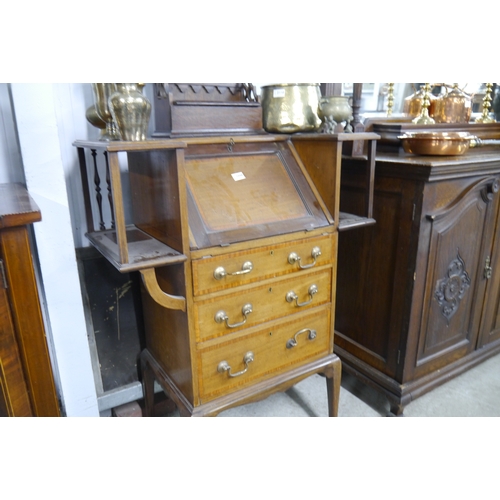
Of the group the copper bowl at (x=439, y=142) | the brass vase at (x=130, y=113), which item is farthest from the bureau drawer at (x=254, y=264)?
the copper bowl at (x=439, y=142)

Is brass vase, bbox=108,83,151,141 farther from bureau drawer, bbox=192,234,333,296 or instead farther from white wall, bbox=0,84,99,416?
bureau drawer, bbox=192,234,333,296

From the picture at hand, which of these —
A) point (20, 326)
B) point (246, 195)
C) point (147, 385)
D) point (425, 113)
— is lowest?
point (147, 385)

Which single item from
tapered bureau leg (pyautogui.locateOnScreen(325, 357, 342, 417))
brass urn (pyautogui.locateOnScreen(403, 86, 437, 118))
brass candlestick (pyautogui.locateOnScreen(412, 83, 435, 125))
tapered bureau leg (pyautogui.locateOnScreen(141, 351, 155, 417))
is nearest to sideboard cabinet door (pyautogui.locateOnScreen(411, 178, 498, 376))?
tapered bureau leg (pyautogui.locateOnScreen(325, 357, 342, 417))

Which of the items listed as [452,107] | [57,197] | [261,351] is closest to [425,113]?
[452,107]

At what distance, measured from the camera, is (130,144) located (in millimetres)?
1083

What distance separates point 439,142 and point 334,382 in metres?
1.07

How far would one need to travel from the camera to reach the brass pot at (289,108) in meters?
1.64

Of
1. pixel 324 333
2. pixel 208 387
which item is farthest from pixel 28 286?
pixel 324 333

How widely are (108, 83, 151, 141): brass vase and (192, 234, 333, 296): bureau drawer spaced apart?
406 mm

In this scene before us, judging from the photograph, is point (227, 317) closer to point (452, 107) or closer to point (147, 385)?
point (147, 385)

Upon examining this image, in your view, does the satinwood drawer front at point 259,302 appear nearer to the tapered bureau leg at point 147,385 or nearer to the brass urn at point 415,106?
the tapered bureau leg at point 147,385

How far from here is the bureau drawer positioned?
4.23 feet

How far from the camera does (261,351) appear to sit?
1.50m

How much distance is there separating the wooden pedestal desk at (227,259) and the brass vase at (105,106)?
0.11m
